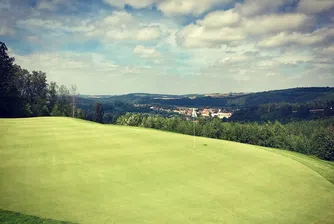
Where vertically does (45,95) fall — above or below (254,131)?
above

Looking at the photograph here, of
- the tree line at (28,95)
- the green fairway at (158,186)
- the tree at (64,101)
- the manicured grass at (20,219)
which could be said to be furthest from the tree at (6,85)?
the manicured grass at (20,219)

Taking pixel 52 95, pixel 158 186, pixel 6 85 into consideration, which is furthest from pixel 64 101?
pixel 158 186

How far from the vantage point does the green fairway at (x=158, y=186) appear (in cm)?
1059

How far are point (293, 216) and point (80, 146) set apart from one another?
19228 mm

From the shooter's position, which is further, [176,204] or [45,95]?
[45,95]

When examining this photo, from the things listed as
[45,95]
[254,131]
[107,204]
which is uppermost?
[45,95]

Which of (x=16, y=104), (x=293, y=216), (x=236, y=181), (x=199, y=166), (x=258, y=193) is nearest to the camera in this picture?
(x=293, y=216)

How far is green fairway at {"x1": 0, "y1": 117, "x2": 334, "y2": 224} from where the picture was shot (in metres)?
10.6

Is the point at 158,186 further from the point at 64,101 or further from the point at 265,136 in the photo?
the point at 64,101

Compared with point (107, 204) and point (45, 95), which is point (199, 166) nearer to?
point (107, 204)

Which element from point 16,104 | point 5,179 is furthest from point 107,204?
point 16,104

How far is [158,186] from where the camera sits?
541 inches

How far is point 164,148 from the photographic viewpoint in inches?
952

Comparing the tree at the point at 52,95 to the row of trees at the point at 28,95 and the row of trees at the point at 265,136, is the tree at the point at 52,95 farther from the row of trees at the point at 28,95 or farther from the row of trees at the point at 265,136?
the row of trees at the point at 265,136
